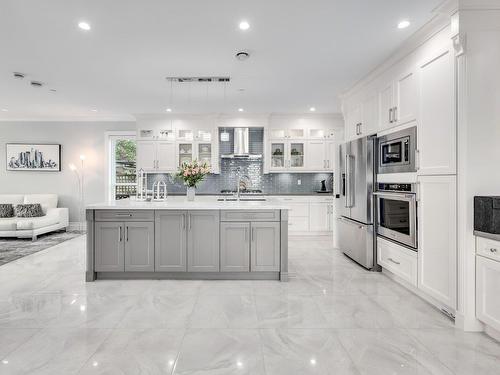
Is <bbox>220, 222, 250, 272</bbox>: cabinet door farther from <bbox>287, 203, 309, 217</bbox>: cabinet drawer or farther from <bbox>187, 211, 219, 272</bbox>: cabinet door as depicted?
<bbox>287, 203, 309, 217</bbox>: cabinet drawer

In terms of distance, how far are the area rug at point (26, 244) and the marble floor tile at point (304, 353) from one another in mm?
4113

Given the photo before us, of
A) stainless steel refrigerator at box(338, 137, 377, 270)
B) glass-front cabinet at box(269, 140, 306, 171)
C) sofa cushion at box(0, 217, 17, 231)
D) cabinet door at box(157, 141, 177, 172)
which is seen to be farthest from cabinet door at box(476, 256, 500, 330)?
sofa cushion at box(0, 217, 17, 231)

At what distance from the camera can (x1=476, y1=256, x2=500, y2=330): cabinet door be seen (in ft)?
6.76

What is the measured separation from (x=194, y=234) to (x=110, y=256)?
1.00 metres

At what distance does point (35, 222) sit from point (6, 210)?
970 millimetres

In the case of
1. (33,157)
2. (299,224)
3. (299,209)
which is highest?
(33,157)

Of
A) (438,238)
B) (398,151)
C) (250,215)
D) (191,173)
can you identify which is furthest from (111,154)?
(438,238)

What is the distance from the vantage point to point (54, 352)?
2.00 m

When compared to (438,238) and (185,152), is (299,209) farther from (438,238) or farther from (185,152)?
(438,238)

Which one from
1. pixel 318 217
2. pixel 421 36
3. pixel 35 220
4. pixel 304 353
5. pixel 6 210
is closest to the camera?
pixel 304 353

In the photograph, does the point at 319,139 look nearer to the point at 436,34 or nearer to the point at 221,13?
the point at 436,34

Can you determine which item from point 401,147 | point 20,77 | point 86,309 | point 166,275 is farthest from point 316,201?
point 20,77

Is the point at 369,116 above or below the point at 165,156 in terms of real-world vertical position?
above

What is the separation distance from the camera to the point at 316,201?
247 inches
